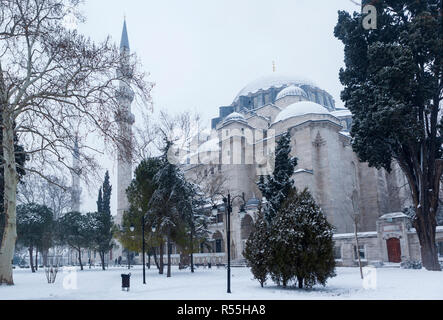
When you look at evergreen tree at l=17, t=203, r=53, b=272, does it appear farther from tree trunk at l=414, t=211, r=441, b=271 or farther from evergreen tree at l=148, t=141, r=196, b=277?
tree trunk at l=414, t=211, r=441, b=271

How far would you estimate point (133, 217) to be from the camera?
77.8 ft

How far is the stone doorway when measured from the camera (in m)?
24.1

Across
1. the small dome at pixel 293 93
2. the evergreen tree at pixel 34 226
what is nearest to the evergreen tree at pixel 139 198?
the evergreen tree at pixel 34 226

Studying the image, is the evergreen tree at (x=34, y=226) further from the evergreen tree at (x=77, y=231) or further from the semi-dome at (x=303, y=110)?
the semi-dome at (x=303, y=110)

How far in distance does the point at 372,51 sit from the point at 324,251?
1082 cm

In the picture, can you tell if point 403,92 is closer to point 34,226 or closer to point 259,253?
point 259,253

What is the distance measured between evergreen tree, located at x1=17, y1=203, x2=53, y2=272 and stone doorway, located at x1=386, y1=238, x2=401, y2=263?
2748 cm

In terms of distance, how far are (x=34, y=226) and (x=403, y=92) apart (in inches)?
1151

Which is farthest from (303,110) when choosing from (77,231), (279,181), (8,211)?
(8,211)

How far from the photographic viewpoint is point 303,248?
11.4 m

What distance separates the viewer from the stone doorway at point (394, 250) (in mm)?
24055

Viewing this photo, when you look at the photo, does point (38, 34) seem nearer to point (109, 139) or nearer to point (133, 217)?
point (109, 139)

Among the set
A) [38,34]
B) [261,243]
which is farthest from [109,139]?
[261,243]

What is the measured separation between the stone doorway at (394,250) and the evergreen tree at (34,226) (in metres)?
27.5
